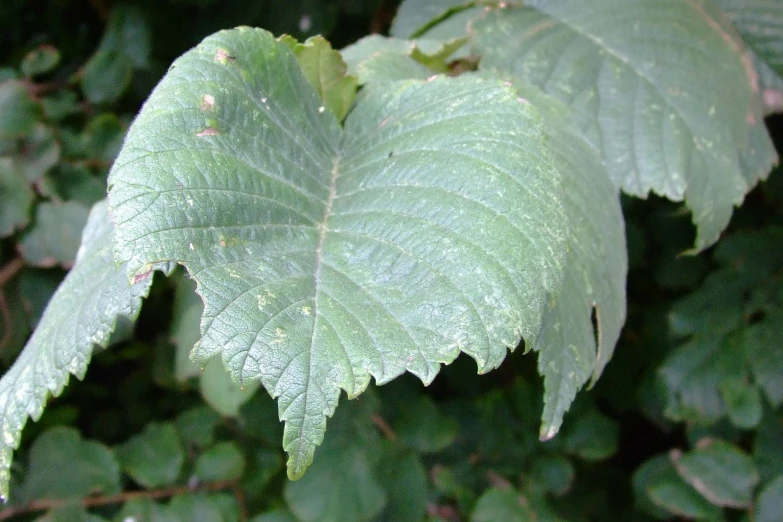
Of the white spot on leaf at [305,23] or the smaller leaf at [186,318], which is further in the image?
the white spot on leaf at [305,23]

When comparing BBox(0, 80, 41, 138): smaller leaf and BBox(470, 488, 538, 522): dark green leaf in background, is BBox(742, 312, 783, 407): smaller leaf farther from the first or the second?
BBox(0, 80, 41, 138): smaller leaf

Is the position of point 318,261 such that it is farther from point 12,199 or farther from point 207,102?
point 12,199

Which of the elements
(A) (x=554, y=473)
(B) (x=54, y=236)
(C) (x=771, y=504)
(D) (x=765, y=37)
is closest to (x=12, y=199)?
(B) (x=54, y=236)

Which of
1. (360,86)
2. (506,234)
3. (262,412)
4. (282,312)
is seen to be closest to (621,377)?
(262,412)

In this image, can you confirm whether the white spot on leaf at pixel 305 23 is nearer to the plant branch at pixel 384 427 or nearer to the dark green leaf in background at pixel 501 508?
the plant branch at pixel 384 427

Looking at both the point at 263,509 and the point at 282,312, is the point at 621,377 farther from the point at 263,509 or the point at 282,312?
the point at 282,312

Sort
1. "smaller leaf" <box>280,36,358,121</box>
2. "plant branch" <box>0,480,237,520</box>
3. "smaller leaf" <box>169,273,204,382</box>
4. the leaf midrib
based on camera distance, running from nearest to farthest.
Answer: the leaf midrib
"smaller leaf" <box>280,36,358,121</box>
"smaller leaf" <box>169,273,204,382</box>
"plant branch" <box>0,480,237,520</box>

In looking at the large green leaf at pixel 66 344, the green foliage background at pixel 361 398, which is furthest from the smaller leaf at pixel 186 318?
the large green leaf at pixel 66 344

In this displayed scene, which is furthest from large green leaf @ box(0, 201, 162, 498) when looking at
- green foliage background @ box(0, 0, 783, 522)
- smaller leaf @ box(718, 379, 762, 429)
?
smaller leaf @ box(718, 379, 762, 429)
